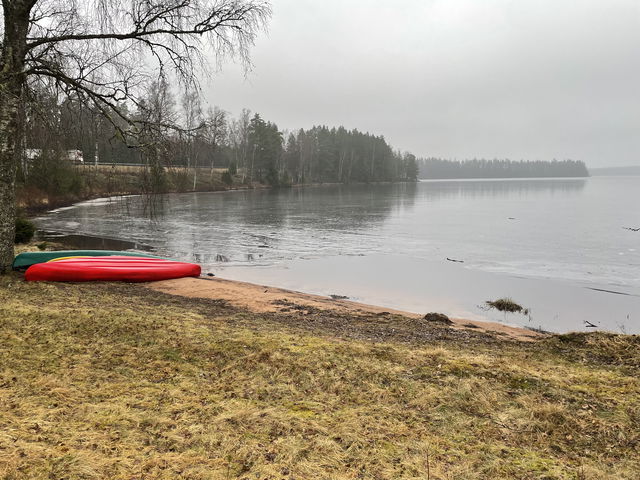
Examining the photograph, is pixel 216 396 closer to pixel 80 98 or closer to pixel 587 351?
pixel 587 351

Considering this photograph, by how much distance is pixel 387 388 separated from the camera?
4324mm

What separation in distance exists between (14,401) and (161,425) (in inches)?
51.2

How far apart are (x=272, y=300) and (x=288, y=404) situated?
6.45 meters

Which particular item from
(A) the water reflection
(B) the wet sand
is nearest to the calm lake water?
(B) the wet sand

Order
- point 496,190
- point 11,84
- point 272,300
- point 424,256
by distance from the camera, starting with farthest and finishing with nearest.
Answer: point 496,190 → point 424,256 → point 272,300 → point 11,84

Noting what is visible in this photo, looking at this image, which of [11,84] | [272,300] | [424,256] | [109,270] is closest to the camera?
[11,84]

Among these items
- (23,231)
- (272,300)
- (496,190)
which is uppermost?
(496,190)

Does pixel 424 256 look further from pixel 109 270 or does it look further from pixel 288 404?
pixel 288 404

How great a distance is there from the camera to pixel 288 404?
3.84m

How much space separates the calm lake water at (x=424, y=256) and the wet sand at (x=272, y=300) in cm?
121

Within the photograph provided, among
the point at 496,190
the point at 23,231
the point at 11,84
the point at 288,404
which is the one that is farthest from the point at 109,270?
the point at 496,190

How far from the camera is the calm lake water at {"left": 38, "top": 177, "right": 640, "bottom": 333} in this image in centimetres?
1204

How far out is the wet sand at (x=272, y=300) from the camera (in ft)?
29.7

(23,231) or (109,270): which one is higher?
(23,231)
